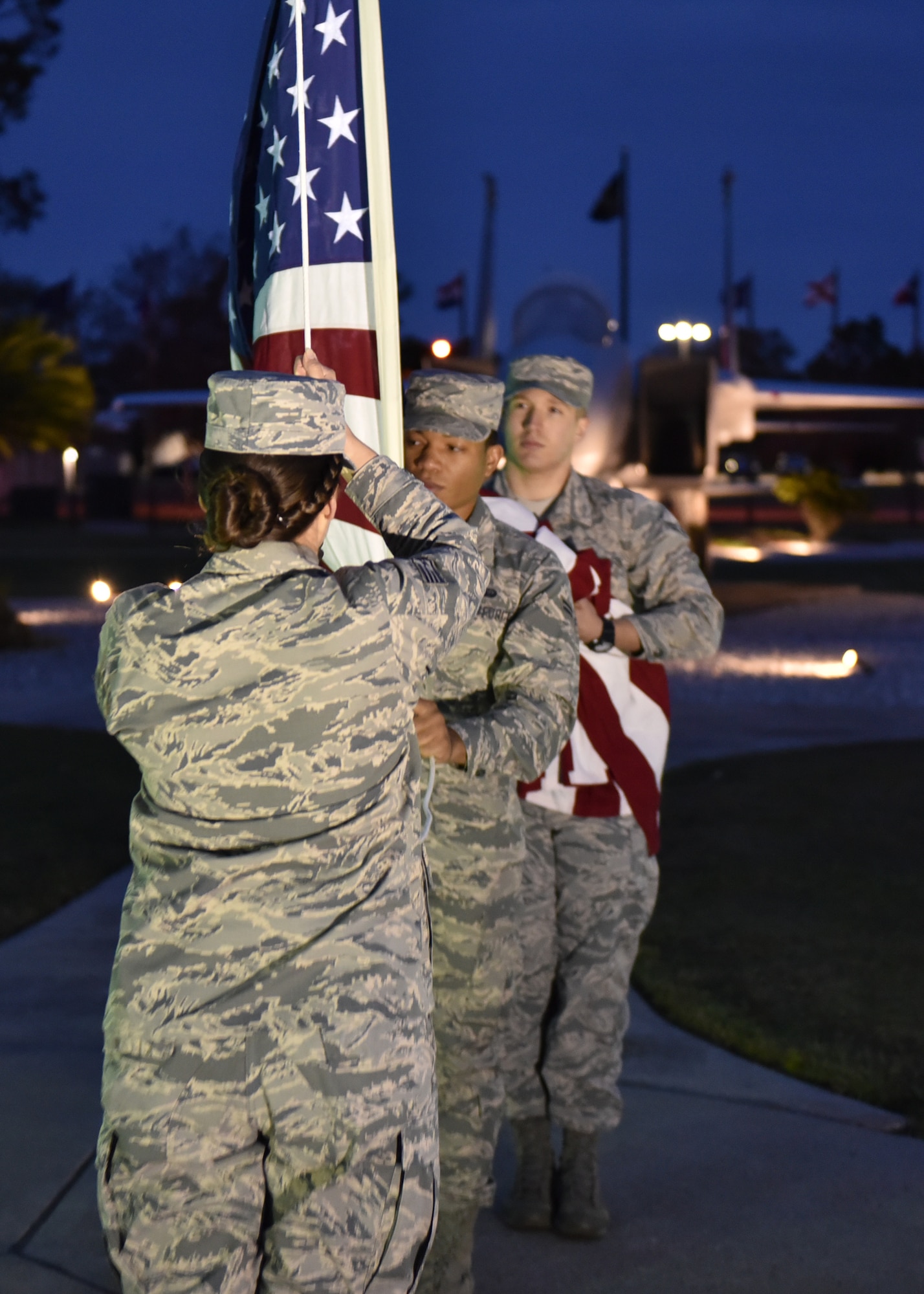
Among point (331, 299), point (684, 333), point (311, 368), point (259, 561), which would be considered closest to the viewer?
point (259, 561)

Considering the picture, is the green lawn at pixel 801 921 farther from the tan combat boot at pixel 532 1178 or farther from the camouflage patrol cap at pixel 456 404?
the camouflage patrol cap at pixel 456 404

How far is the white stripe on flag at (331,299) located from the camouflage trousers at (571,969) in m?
1.19

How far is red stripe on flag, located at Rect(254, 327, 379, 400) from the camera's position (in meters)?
2.88

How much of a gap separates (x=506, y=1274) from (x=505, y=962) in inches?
28.5

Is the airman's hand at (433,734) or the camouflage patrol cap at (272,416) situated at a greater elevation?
the camouflage patrol cap at (272,416)

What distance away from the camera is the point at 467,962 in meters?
2.85

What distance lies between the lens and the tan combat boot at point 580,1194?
3.25m

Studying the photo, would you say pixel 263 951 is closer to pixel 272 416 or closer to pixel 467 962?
pixel 272 416

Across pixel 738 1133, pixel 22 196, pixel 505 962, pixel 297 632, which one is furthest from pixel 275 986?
pixel 22 196

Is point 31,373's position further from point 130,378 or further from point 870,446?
point 870,446

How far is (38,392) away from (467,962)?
11912mm

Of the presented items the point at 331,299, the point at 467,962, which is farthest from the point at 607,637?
the point at 331,299

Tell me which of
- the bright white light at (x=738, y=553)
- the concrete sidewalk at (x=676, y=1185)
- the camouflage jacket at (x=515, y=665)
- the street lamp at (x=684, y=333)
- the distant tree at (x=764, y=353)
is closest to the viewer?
the camouflage jacket at (x=515, y=665)

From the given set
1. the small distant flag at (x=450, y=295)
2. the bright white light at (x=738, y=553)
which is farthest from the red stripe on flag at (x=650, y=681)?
the small distant flag at (x=450, y=295)
